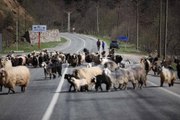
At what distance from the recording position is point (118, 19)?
125m

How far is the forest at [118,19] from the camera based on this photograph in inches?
3423

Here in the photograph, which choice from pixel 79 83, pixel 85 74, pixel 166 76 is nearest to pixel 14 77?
pixel 79 83

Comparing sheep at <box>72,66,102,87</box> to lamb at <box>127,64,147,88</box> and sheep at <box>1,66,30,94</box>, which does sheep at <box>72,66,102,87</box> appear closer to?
lamb at <box>127,64,147,88</box>

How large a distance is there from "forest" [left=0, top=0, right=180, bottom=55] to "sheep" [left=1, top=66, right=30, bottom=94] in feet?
109

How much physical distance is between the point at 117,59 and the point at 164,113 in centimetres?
2518

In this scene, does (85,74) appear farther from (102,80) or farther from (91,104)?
(91,104)

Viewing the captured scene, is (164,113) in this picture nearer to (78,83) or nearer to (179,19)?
(78,83)

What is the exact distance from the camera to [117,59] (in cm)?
4159

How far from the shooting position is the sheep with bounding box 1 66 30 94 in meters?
22.9

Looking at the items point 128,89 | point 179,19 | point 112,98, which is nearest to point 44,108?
point 112,98

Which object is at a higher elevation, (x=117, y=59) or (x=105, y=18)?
(x=105, y=18)

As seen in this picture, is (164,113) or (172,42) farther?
(172,42)

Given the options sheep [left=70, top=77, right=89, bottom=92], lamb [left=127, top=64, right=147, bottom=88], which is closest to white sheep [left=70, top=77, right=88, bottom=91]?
sheep [left=70, top=77, right=89, bottom=92]

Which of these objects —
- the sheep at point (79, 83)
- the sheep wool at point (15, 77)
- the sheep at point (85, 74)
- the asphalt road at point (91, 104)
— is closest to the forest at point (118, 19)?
the sheep at point (85, 74)
